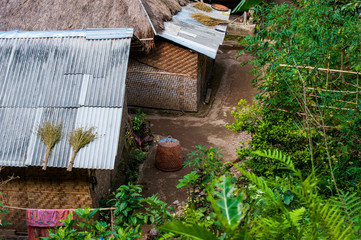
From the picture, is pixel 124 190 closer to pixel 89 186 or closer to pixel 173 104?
pixel 89 186

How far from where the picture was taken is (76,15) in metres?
9.09

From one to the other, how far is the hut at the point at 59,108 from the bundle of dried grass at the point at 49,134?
62mm

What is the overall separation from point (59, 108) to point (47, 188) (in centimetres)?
137

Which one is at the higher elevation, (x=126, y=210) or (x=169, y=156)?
(x=126, y=210)

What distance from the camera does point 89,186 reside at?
5.27 metres

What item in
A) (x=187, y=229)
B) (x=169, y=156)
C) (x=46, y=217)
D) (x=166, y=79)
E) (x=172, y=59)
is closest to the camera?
(x=187, y=229)

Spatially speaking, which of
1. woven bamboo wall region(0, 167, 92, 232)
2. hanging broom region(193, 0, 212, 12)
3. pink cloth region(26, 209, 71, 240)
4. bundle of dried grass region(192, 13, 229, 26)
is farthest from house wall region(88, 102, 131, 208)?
hanging broom region(193, 0, 212, 12)

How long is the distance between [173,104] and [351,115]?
20.2 ft

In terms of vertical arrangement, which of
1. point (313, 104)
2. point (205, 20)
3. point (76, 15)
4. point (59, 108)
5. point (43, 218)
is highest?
point (76, 15)

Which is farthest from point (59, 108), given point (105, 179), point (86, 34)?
point (105, 179)

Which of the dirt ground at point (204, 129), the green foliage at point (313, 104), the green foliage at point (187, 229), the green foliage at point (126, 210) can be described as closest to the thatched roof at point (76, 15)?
the dirt ground at point (204, 129)

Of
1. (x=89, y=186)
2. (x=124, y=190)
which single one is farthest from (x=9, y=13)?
(x=124, y=190)

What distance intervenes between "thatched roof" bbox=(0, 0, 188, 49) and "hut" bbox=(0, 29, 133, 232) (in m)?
2.95

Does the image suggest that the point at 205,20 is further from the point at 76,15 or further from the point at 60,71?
the point at 60,71
